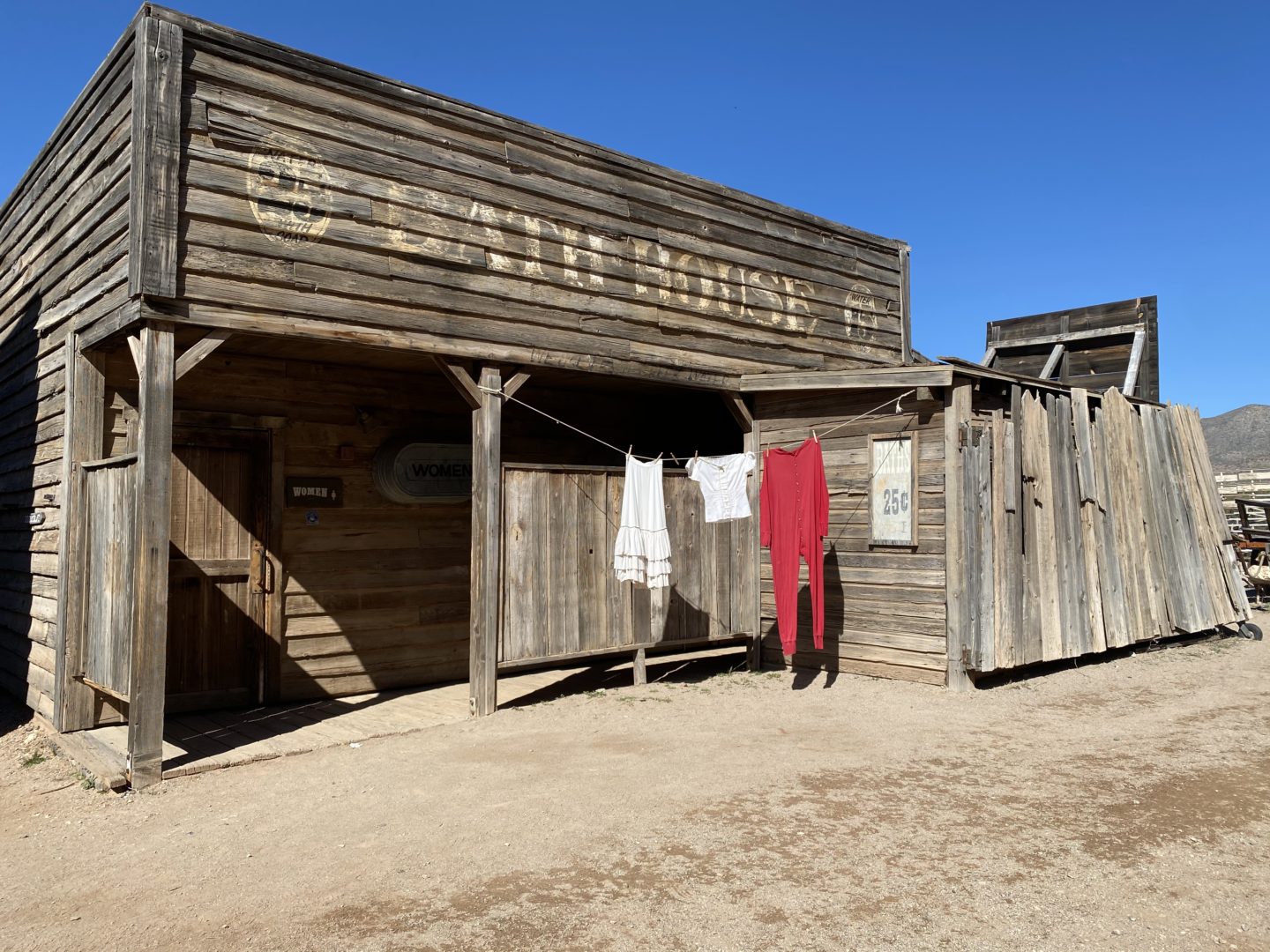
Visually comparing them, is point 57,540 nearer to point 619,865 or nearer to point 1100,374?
point 619,865

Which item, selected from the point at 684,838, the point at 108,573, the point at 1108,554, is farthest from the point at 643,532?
the point at 1108,554

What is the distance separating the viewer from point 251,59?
6.66 metres

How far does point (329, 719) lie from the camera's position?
25.7 feet

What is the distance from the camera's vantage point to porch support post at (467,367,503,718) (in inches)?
306

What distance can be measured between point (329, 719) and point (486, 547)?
1.93m

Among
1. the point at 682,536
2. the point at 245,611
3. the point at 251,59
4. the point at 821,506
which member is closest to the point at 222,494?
the point at 245,611

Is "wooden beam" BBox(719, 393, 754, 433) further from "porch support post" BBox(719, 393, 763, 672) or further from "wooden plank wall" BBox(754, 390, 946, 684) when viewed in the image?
"wooden plank wall" BBox(754, 390, 946, 684)

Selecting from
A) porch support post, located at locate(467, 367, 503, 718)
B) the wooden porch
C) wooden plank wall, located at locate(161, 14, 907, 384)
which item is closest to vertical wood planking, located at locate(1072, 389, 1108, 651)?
wooden plank wall, located at locate(161, 14, 907, 384)

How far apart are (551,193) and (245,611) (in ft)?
15.0

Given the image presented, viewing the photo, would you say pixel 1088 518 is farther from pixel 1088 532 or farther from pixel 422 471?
pixel 422 471

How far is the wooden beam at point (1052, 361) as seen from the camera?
14172 millimetres

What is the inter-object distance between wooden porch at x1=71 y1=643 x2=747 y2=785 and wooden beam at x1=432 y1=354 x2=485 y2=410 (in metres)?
2.59

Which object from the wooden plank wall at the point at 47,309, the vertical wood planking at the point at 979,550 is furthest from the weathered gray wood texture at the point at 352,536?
the vertical wood planking at the point at 979,550

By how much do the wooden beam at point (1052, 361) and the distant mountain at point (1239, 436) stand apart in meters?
35.2
